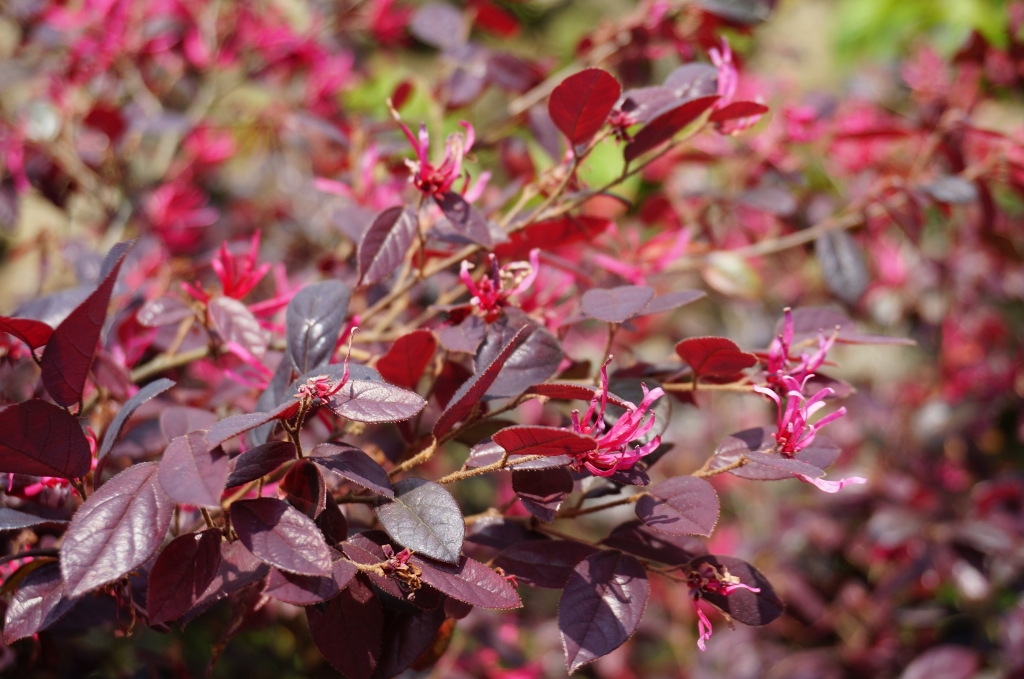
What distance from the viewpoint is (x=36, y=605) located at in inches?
22.0

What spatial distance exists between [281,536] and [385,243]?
30 cm

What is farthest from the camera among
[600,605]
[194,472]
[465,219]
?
[465,219]

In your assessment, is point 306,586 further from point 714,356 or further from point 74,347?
point 714,356

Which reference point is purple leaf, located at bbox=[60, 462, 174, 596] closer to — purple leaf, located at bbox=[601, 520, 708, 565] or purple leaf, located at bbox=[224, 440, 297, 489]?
purple leaf, located at bbox=[224, 440, 297, 489]

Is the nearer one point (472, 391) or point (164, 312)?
point (472, 391)

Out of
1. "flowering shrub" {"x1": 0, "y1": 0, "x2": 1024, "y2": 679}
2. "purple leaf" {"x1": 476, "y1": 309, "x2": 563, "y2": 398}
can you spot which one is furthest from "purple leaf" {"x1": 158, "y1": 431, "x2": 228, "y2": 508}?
"purple leaf" {"x1": 476, "y1": 309, "x2": 563, "y2": 398}

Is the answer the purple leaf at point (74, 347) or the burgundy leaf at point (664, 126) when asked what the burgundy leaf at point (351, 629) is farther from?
the burgundy leaf at point (664, 126)

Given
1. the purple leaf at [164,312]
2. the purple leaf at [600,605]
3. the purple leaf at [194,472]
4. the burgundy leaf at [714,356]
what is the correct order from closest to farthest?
1. the purple leaf at [194,472]
2. the purple leaf at [600,605]
3. the burgundy leaf at [714,356]
4. the purple leaf at [164,312]

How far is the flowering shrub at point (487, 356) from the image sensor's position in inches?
21.6

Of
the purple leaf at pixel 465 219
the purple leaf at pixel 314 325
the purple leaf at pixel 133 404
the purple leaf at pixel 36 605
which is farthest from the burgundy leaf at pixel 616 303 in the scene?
the purple leaf at pixel 36 605

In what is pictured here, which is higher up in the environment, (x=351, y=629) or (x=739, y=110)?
Result: (x=739, y=110)

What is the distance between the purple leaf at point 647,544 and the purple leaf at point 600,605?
0.11 ft

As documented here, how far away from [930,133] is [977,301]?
0.84m

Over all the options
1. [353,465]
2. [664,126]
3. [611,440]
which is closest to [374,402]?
[353,465]
